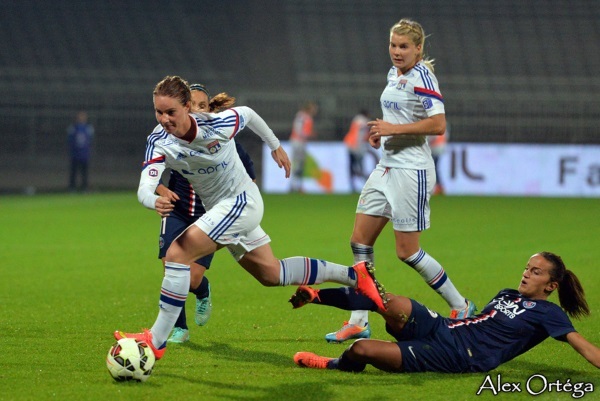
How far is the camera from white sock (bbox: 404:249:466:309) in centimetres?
703

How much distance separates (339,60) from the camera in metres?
30.7

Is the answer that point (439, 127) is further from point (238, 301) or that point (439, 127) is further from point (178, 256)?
point (238, 301)

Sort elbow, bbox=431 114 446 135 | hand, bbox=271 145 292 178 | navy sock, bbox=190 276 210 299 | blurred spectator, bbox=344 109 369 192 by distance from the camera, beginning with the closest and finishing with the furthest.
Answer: hand, bbox=271 145 292 178 < elbow, bbox=431 114 446 135 < navy sock, bbox=190 276 210 299 < blurred spectator, bbox=344 109 369 192

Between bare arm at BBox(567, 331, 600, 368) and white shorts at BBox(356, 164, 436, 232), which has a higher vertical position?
white shorts at BBox(356, 164, 436, 232)

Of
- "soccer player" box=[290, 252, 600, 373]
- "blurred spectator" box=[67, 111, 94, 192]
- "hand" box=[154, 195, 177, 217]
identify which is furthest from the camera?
"blurred spectator" box=[67, 111, 94, 192]

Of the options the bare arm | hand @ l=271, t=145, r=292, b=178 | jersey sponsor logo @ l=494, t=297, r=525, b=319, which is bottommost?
the bare arm

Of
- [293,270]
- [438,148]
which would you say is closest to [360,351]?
[293,270]

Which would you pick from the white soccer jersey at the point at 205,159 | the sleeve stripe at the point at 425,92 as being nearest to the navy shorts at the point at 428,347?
the white soccer jersey at the point at 205,159

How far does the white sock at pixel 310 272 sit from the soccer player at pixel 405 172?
0.87 m

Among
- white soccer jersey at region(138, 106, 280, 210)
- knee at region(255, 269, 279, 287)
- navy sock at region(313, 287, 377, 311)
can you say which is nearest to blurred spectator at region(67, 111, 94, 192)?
white soccer jersey at region(138, 106, 280, 210)

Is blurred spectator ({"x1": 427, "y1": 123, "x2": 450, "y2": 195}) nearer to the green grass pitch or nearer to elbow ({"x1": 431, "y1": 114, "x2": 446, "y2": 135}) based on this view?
the green grass pitch

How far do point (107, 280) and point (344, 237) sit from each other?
4598mm

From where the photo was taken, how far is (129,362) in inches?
215

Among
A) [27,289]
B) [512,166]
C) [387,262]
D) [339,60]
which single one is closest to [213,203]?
[27,289]
